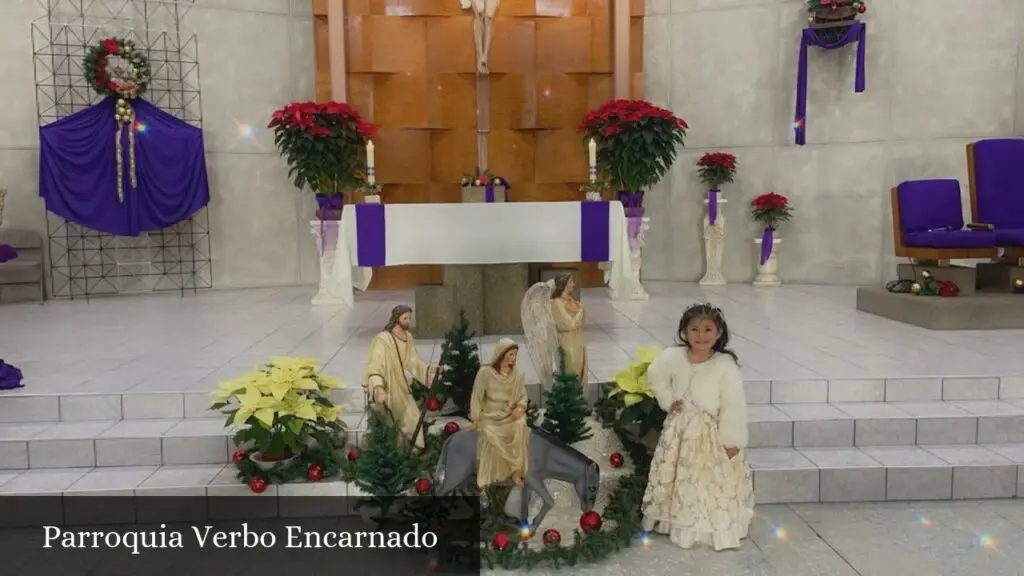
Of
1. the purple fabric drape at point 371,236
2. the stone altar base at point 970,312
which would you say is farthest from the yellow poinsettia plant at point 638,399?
the stone altar base at point 970,312

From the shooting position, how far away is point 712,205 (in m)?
9.14

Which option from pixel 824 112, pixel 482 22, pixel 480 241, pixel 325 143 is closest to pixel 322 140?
pixel 325 143

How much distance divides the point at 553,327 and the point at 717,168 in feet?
19.1

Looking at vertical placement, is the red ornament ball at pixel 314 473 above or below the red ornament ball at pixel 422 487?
below

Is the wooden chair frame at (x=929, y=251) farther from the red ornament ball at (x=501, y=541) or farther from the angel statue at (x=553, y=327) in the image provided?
the red ornament ball at (x=501, y=541)

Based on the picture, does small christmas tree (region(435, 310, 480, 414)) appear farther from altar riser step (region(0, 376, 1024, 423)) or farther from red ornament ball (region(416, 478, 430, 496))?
red ornament ball (region(416, 478, 430, 496))

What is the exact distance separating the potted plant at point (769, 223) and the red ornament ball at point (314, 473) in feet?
22.2

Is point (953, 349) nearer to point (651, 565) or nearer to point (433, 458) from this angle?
point (651, 565)

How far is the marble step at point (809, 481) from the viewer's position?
11.9 ft

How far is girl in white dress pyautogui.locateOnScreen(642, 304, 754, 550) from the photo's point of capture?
3.17 m

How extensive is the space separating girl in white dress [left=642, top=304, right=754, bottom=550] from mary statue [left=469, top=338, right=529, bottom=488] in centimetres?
67

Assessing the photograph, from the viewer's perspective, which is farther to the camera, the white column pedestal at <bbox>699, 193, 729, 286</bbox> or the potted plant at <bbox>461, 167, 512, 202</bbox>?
the white column pedestal at <bbox>699, 193, 729, 286</bbox>

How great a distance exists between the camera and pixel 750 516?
3.29 metres

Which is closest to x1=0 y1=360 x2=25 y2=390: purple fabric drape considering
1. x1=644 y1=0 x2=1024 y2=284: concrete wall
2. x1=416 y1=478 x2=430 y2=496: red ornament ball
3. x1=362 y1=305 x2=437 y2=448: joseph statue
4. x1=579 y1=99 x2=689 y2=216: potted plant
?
x1=362 y1=305 x2=437 y2=448: joseph statue
